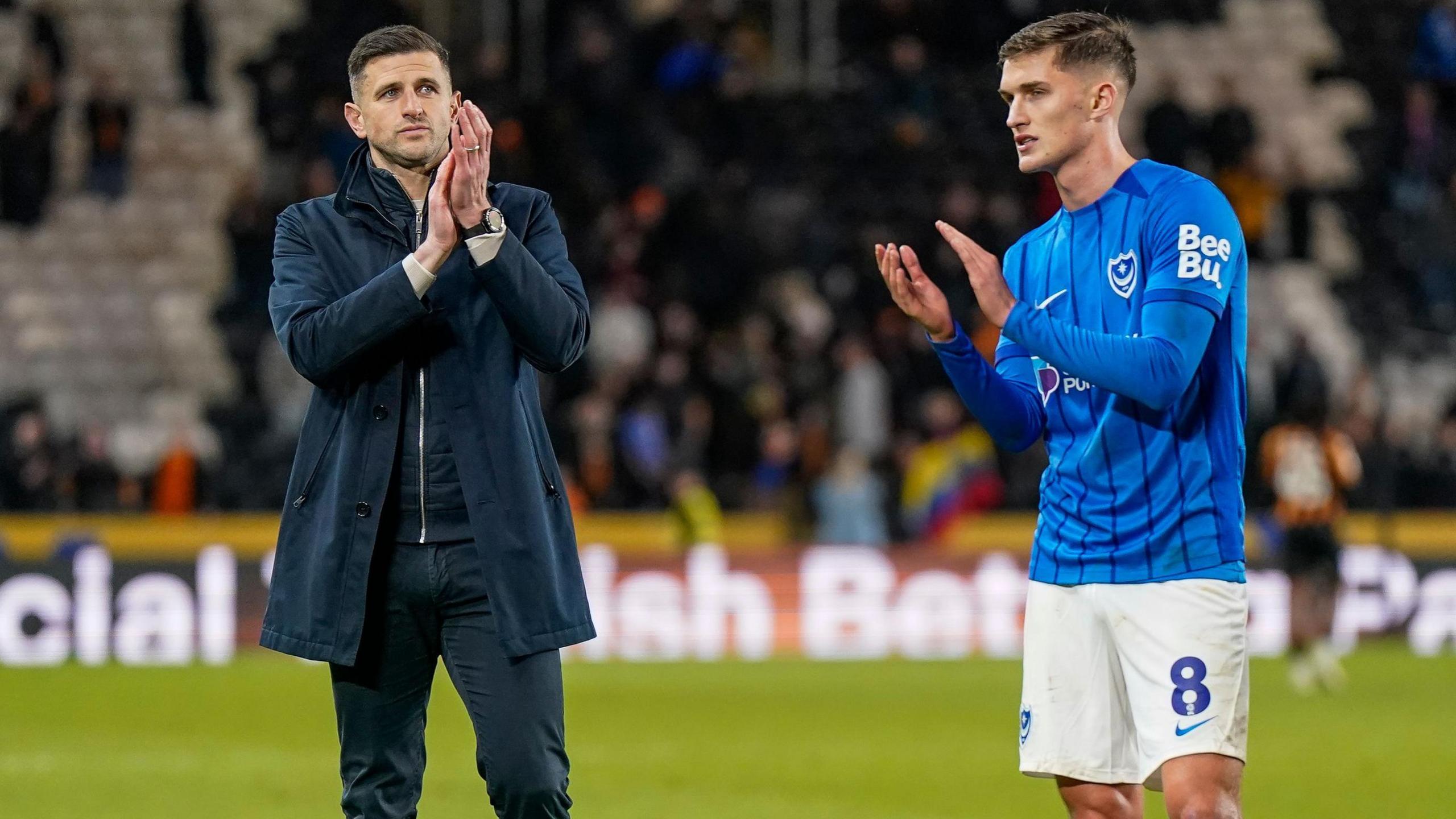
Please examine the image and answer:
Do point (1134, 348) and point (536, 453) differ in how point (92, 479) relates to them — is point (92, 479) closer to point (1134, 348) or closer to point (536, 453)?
point (536, 453)

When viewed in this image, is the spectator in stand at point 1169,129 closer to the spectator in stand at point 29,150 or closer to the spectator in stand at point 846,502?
the spectator in stand at point 846,502

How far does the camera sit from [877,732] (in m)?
12.1

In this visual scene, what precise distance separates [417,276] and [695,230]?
15586 mm

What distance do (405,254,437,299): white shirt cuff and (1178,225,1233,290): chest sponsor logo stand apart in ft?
5.51

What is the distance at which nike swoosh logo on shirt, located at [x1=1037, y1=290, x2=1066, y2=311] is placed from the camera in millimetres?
5109

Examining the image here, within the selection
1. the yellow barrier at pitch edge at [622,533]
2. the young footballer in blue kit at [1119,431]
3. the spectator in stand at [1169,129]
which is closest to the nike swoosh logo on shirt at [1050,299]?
the young footballer in blue kit at [1119,431]

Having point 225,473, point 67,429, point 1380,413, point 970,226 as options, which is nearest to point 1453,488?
point 1380,413

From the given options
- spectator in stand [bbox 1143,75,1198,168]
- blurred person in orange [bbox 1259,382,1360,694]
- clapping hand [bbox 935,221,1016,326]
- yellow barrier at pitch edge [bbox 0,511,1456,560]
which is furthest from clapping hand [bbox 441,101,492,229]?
spectator in stand [bbox 1143,75,1198,168]

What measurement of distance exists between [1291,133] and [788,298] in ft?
23.9

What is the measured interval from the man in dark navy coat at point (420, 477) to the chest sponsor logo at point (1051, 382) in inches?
44.1

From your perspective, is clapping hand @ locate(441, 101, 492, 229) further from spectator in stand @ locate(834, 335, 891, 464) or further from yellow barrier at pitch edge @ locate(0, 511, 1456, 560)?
spectator in stand @ locate(834, 335, 891, 464)

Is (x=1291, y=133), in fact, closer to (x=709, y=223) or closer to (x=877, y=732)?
(x=709, y=223)

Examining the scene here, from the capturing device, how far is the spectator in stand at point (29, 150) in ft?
63.4

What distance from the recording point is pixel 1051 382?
16.9 feet
